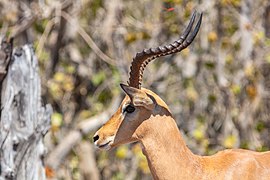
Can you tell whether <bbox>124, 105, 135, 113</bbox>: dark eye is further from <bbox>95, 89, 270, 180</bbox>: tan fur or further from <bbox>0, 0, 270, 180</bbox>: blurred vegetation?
<bbox>0, 0, 270, 180</bbox>: blurred vegetation

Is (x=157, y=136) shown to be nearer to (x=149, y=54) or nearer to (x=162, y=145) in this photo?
(x=162, y=145)

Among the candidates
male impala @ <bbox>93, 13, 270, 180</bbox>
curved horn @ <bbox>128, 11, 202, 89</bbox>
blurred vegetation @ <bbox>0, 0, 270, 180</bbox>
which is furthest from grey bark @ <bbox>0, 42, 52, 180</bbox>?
blurred vegetation @ <bbox>0, 0, 270, 180</bbox>

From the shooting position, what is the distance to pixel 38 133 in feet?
19.7

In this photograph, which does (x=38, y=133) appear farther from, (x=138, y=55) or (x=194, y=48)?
(x=194, y=48)

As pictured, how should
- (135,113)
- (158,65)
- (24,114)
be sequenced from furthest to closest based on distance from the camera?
1. (158,65)
2. (24,114)
3. (135,113)

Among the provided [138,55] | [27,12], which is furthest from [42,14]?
[138,55]

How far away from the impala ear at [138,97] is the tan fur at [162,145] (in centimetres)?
5

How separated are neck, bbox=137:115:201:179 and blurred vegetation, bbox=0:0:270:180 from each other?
3.22m

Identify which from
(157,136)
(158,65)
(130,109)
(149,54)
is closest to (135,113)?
(130,109)

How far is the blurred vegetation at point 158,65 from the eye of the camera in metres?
8.49

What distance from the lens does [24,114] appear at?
5.98 m

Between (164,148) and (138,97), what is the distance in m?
0.36

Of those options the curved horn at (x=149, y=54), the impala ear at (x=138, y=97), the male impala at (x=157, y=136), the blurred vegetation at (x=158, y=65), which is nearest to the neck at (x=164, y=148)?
the male impala at (x=157, y=136)

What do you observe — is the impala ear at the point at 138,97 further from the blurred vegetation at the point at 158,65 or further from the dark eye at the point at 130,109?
the blurred vegetation at the point at 158,65
